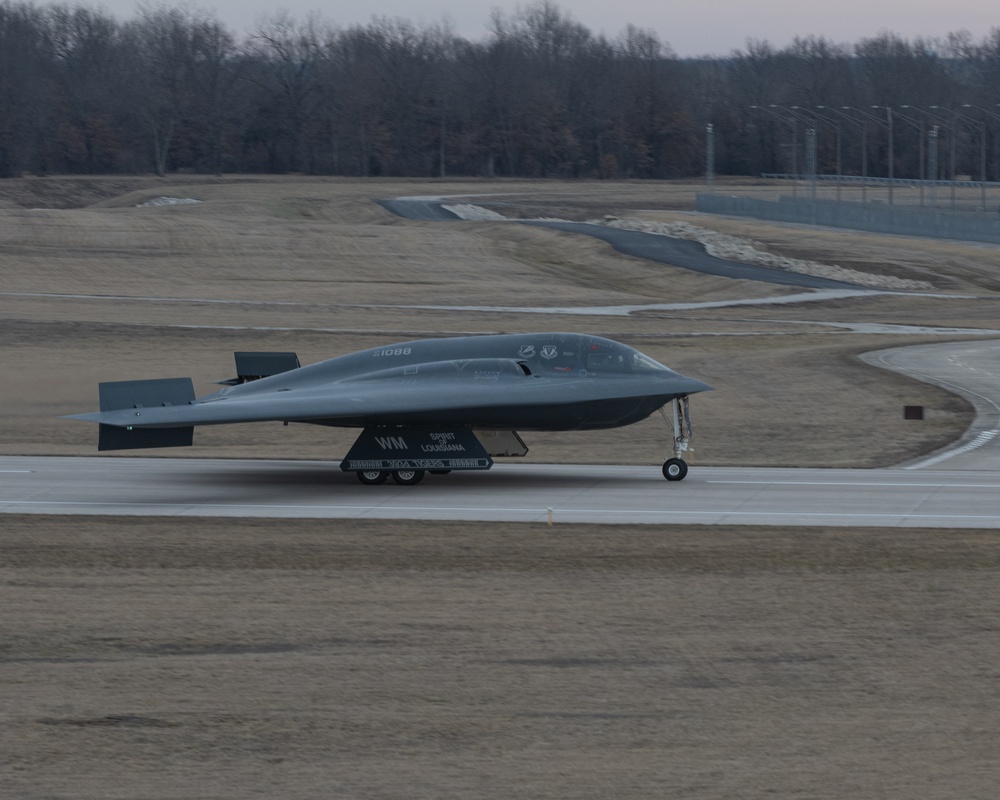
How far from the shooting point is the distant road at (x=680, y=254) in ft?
223

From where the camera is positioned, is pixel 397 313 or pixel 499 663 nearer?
pixel 499 663

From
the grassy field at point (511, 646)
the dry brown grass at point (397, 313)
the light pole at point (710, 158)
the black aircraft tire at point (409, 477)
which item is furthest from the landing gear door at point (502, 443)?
the light pole at point (710, 158)

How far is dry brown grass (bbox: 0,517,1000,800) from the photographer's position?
960 cm

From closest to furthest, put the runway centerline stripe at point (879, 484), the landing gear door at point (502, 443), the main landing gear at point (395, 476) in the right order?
the runway centerline stripe at point (879, 484), the main landing gear at point (395, 476), the landing gear door at point (502, 443)

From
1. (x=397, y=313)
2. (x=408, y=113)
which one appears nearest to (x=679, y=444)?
(x=397, y=313)

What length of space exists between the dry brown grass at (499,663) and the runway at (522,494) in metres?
1.54

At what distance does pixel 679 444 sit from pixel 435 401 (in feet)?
15.3

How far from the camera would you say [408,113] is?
154 metres

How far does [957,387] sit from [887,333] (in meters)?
Answer: 16.6

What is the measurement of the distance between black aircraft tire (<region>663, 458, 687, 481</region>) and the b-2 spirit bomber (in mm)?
18

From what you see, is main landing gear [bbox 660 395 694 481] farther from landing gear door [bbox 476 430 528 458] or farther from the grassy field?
the grassy field

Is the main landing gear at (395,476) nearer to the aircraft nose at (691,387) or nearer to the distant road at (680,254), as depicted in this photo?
the aircraft nose at (691,387)

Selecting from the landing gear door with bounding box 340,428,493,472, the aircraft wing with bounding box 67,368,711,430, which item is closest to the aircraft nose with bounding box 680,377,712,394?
the aircraft wing with bounding box 67,368,711,430

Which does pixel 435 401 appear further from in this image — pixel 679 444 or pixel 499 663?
pixel 499 663
